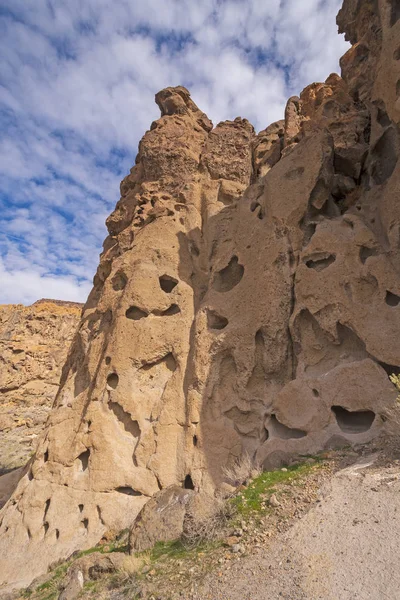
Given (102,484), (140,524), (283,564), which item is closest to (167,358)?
(102,484)

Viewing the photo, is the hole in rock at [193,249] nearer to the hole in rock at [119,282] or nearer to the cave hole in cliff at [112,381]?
the hole in rock at [119,282]

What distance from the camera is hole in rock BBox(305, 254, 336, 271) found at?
8.59 m

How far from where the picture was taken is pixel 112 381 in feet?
33.0

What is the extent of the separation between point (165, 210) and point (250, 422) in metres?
6.90

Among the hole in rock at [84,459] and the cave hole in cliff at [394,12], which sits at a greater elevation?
the cave hole in cliff at [394,12]

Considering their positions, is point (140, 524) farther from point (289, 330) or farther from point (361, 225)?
point (361, 225)

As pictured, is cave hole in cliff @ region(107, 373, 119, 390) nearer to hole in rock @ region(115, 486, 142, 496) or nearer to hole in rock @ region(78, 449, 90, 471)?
hole in rock @ region(78, 449, 90, 471)

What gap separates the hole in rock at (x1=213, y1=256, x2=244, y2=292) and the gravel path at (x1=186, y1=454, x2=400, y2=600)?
6.22 m

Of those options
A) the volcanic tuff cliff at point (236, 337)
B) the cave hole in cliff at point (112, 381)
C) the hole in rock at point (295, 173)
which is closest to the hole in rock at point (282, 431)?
the volcanic tuff cliff at point (236, 337)

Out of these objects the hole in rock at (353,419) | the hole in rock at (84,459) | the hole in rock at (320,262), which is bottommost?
the hole in rock at (84,459)

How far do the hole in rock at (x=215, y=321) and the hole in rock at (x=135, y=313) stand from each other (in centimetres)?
190

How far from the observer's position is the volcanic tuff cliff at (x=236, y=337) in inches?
302

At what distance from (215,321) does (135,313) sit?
2.36m

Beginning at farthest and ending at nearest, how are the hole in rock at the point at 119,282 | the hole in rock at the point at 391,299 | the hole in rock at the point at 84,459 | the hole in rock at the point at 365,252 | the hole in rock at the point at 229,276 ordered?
the hole in rock at the point at 119,282 < the hole in rock at the point at 229,276 < the hole in rock at the point at 84,459 < the hole in rock at the point at 365,252 < the hole in rock at the point at 391,299
